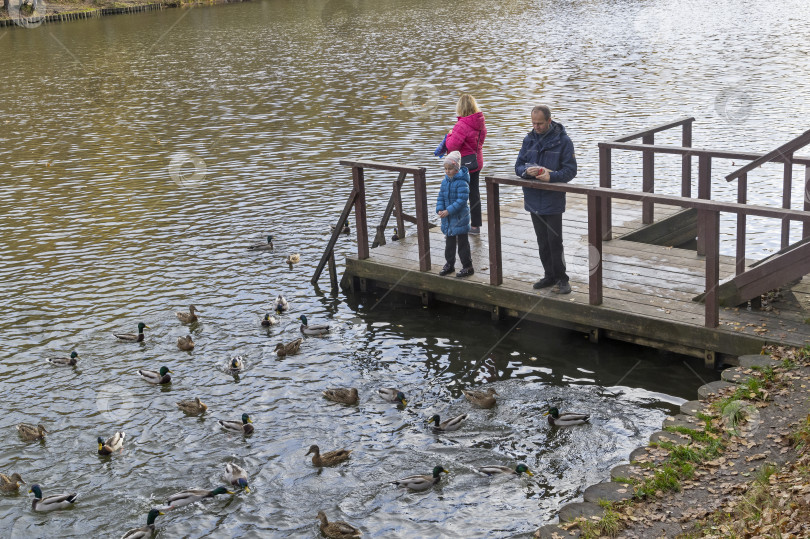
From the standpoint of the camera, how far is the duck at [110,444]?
1148 centimetres

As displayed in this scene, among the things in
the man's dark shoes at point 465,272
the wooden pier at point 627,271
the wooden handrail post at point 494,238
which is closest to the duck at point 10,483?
the wooden pier at point 627,271

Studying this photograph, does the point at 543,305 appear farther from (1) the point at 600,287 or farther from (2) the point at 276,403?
(2) the point at 276,403

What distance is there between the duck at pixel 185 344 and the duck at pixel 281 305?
1789mm

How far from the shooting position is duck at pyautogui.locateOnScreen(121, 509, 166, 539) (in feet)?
32.2

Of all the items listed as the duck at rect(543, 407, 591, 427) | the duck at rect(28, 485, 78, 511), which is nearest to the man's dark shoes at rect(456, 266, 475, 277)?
the duck at rect(543, 407, 591, 427)

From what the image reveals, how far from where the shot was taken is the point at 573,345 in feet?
45.0

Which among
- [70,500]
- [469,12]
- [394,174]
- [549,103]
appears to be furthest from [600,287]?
[469,12]

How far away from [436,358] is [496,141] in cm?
1467

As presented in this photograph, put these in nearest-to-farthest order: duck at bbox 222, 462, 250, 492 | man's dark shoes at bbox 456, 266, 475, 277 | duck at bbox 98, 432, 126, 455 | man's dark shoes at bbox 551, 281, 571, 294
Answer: duck at bbox 222, 462, 250, 492 → duck at bbox 98, 432, 126, 455 → man's dark shoes at bbox 551, 281, 571, 294 → man's dark shoes at bbox 456, 266, 475, 277

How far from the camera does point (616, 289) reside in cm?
1340

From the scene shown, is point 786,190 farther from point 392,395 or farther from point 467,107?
point 392,395

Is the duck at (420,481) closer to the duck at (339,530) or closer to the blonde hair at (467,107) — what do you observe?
the duck at (339,530)

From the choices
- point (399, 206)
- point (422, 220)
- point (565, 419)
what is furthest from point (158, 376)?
point (565, 419)

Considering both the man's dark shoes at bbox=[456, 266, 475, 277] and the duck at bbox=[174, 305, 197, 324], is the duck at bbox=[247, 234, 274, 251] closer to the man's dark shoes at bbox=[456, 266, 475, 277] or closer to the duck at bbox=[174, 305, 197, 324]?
the duck at bbox=[174, 305, 197, 324]
